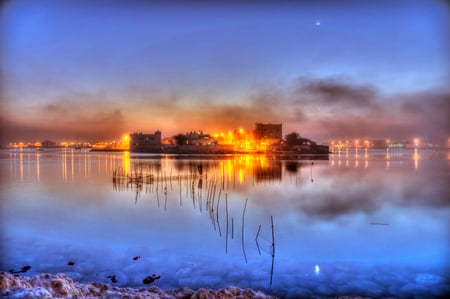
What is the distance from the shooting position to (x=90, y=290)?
3912 mm

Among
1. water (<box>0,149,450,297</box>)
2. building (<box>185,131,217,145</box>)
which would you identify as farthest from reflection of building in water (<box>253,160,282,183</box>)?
building (<box>185,131,217,145</box>)

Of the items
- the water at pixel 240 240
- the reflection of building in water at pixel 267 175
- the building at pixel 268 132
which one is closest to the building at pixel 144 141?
the building at pixel 268 132

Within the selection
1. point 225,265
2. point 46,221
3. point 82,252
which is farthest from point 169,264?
point 46,221

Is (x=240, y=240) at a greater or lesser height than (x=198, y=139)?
lesser

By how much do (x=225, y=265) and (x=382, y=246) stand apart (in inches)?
141

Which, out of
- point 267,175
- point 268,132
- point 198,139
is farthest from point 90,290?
point 268,132

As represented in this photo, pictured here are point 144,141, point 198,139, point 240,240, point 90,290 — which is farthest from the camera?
point 144,141

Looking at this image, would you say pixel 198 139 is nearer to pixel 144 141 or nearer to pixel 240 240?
pixel 144 141

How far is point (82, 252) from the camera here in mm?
5898

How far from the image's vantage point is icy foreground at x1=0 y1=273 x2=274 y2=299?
352 cm

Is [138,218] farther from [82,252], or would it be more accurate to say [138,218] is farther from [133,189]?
[133,189]

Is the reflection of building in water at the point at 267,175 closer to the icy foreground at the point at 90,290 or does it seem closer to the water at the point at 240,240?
the water at the point at 240,240

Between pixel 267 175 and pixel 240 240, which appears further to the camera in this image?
pixel 267 175

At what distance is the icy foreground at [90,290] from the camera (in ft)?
11.5
